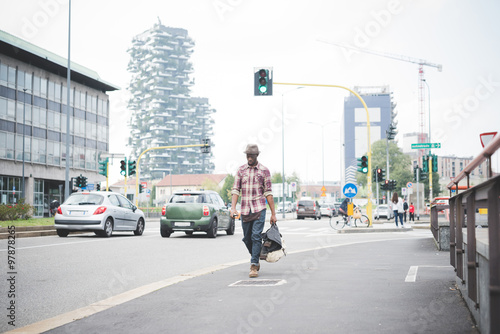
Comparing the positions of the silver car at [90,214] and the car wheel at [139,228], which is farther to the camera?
the car wheel at [139,228]

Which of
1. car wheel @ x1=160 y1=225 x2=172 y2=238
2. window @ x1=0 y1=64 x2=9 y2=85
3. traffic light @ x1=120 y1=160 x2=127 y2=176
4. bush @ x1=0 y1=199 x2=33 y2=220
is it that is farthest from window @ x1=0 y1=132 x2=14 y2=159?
car wheel @ x1=160 y1=225 x2=172 y2=238

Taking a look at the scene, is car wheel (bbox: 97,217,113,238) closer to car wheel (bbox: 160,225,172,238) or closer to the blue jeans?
car wheel (bbox: 160,225,172,238)

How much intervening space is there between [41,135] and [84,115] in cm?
962

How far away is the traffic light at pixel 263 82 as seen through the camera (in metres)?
20.7

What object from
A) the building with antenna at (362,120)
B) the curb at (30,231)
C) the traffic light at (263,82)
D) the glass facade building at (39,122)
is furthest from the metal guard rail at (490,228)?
the building with antenna at (362,120)

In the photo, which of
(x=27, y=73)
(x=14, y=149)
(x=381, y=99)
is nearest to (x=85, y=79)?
(x=27, y=73)

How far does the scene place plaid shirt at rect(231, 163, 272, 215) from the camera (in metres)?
8.70

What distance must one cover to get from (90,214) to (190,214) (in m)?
3.27

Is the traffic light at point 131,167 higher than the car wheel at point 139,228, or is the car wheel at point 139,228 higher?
the traffic light at point 131,167

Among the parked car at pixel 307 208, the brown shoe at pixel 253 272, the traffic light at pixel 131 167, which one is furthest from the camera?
the parked car at pixel 307 208

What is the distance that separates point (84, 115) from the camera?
64.8 m

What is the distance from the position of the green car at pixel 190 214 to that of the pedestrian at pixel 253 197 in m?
10.7

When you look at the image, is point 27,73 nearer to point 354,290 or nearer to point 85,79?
point 85,79

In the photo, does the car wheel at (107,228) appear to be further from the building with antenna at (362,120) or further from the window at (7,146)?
the building with antenna at (362,120)
